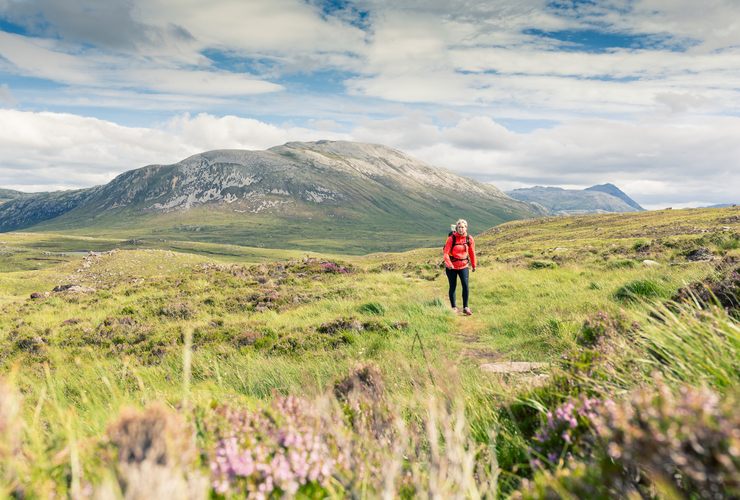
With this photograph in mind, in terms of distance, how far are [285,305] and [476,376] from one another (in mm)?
11290

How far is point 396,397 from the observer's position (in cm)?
375

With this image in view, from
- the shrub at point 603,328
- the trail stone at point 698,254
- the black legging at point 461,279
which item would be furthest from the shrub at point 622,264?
the shrub at point 603,328

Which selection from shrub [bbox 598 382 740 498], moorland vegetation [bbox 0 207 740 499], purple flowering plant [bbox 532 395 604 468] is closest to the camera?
shrub [bbox 598 382 740 498]

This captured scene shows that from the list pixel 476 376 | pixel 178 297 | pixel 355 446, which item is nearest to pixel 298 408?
pixel 355 446

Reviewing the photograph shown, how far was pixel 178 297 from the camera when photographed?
17.6 metres

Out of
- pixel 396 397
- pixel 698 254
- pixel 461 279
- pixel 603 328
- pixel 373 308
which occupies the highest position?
pixel 698 254

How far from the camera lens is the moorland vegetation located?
1.37m

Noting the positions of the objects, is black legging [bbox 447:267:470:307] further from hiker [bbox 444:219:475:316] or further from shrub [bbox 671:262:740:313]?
shrub [bbox 671:262:740:313]

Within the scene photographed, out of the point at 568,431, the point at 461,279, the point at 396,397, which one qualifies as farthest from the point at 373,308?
the point at 568,431

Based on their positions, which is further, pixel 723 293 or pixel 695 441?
pixel 723 293

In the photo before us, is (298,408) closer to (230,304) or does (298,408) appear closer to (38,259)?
(230,304)

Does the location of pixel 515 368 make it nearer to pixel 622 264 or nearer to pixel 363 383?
pixel 363 383

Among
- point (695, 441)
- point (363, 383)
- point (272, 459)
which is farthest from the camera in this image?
point (363, 383)

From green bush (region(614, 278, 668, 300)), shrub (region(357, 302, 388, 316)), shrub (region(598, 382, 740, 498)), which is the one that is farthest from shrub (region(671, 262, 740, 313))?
shrub (region(357, 302, 388, 316))
